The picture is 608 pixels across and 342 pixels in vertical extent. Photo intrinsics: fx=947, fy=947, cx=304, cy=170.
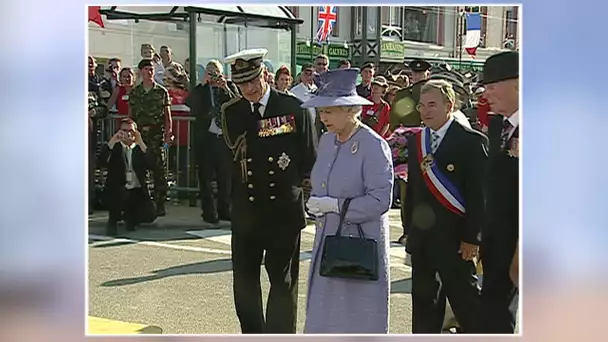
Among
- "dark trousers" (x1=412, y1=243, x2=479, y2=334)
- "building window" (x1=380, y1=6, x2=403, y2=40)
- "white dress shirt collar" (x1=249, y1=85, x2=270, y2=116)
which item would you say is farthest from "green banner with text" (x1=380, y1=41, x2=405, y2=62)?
"dark trousers" (x1=412, y1=243, x2=479, y2=334)

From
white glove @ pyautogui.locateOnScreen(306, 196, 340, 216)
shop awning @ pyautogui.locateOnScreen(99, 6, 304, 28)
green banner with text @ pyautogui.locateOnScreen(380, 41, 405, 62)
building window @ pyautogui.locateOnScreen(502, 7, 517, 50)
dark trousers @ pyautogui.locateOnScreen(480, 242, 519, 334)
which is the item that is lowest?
dark trousers @ pyautogui.locateOnScreen(480, 242, 519, 334)

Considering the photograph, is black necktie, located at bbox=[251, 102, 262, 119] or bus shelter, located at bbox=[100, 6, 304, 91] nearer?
bus shelter, located at bbox=[100, 6, 304, 91]

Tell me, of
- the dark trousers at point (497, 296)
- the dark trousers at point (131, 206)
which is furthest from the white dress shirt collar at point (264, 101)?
the dark trousers at point (497, 296)

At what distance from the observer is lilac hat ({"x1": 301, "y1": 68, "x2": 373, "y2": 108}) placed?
289 cm

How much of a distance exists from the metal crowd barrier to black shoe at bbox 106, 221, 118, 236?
0.12 meters

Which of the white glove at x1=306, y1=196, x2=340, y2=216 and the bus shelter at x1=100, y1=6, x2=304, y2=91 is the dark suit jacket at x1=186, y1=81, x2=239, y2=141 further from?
the white glove at x1=306, y1=196, x2=340, y2=216

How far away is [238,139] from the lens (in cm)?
301

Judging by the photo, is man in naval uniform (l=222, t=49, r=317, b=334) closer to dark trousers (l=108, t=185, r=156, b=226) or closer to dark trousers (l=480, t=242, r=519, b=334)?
dark trousers (l=108, t=185, r=156, b=226)

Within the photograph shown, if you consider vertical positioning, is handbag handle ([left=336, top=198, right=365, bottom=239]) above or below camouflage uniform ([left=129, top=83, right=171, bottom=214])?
below

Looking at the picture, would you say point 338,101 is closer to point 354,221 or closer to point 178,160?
point 354,221

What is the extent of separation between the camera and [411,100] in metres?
2.94
